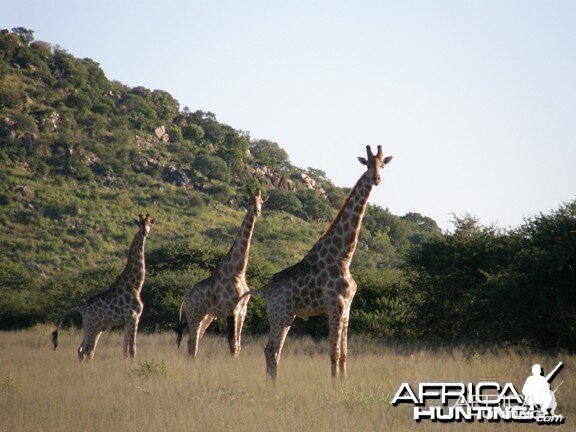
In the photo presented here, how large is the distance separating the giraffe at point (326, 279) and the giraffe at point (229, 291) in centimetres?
261

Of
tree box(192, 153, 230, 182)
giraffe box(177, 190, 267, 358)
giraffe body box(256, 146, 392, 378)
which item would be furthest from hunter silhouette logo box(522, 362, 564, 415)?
tree box(192, 153, 230, 182)

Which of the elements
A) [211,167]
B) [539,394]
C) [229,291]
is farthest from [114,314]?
[211,167]

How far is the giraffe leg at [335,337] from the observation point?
12.7 meters

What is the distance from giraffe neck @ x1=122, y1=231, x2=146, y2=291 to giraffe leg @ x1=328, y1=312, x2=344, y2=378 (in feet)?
17.9

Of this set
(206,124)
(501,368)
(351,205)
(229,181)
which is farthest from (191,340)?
(206,124)

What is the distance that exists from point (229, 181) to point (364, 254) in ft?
66.4

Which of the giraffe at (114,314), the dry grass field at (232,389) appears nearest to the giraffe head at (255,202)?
the dry grass field at (232,389)

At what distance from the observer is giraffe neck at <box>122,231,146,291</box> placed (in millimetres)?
16828

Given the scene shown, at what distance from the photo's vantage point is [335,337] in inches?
500

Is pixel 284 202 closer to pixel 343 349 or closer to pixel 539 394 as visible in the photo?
pixel 343 349

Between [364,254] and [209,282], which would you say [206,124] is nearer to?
[364,254]

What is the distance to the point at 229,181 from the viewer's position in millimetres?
69125

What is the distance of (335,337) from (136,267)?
5.82m

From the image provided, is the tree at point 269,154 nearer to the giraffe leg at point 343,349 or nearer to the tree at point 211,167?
the tree at point 211,167
